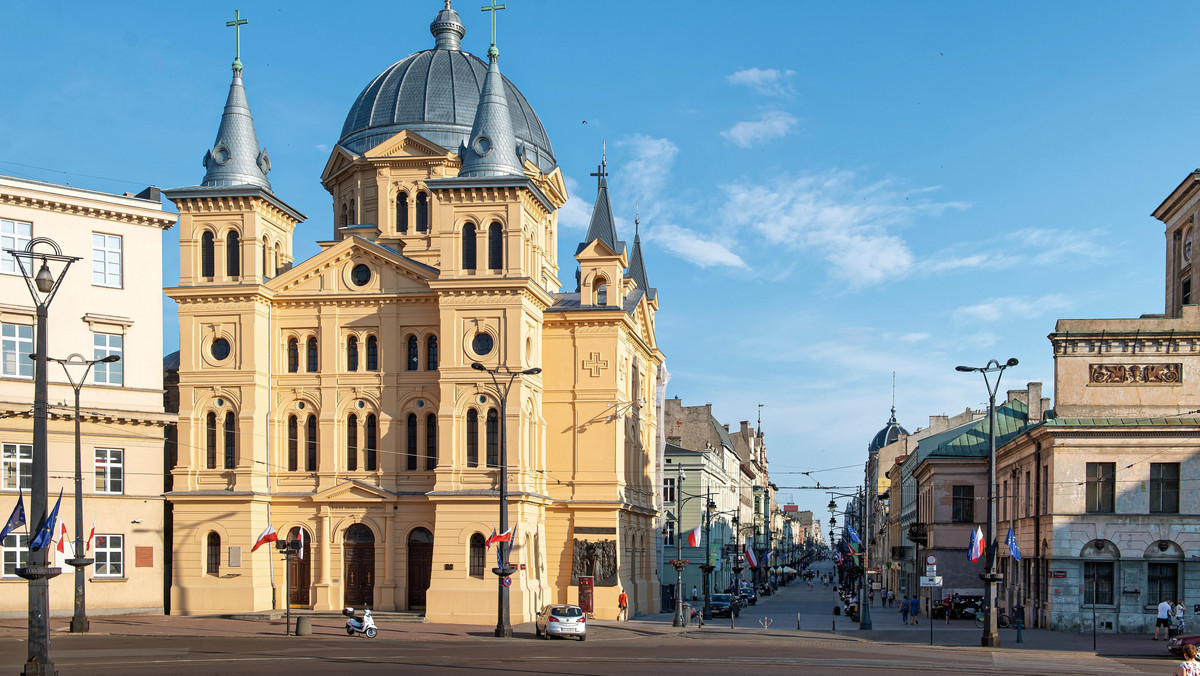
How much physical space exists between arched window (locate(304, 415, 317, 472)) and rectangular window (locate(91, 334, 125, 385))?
8.18m

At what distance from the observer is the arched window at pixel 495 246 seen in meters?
53.8

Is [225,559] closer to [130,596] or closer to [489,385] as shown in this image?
[130,596]

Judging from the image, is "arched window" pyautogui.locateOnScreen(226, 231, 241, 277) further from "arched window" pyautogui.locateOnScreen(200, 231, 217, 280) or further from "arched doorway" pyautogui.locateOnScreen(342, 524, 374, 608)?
"arched doorway" pyautogui.locateOnScreen(342, 524, 374, 608)

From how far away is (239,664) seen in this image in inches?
1212

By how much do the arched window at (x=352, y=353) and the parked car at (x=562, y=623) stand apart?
18152 millimetres

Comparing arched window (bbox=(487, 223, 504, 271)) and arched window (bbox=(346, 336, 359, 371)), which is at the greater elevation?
arched window (bbox=(487, 223, 504, 271))

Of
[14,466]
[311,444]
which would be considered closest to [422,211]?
[311,444]

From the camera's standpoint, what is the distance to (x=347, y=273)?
56250 mm

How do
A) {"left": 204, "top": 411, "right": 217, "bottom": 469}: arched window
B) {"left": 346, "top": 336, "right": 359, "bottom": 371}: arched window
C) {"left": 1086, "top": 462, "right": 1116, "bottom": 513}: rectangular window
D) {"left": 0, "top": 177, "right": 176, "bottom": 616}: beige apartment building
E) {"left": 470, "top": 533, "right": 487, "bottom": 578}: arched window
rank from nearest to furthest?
{"left": 1086, "top": 462, "right": 1116, "bottom": 513}: rectangular window < {"left": 0, "top": 177, "right": 176, "bottom": 616}: beige apartment building < {"left": 470, "top": 533, "right": 487, "bottom": 578}: arched window < {"left": 204, "top": 411, "right": 217, "bottom": 469}: arched window < {"left": 346, "top": 336, "right": 359, "bottom": 371}: arched window

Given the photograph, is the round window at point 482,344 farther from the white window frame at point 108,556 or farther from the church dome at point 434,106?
the white window frame at point 108,556

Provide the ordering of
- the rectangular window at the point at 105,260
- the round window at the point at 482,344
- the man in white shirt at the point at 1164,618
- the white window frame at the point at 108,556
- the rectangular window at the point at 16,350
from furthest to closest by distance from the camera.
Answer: the round window at the point at 482,344 → the rectangular window at the point at 105,260 → the white window frame at the point at 108,556 → the rectangular window at the point at 16,350 → the man in white shirt at the point at 1164,618

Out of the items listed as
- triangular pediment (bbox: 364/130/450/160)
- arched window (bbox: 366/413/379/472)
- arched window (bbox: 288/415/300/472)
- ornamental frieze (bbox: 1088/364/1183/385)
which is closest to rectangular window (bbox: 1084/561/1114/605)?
ornamental frieze (bbox: 1088/364/1183/385)

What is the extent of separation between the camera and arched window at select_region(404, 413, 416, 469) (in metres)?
55.4

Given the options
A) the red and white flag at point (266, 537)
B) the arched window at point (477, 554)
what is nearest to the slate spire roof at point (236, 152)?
the red and white flag at point (266, 537)
